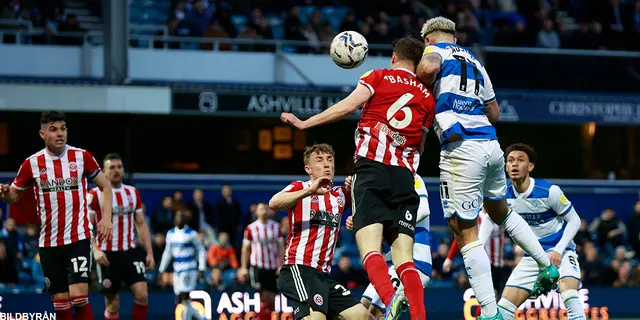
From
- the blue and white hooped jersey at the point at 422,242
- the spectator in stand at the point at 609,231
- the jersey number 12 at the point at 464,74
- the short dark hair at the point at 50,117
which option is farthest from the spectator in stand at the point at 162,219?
the jersey number 12 at the point at 464,74

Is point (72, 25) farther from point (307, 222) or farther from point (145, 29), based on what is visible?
point (307, 222)

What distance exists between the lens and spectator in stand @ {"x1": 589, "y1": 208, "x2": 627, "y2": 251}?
1989 centimetres

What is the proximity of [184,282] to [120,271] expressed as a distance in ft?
8.85

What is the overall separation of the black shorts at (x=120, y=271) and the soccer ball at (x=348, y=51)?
5.22 m

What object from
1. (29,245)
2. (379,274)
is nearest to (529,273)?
(379,274)

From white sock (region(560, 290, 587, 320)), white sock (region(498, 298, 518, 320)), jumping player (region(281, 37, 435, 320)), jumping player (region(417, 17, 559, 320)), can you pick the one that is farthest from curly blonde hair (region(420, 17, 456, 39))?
white sock (region(560, 290, 587, 320))

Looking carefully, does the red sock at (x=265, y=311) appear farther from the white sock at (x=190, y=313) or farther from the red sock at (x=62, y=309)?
the red sock at (x=62, y=309)

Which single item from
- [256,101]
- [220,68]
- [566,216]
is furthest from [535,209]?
[220,68]

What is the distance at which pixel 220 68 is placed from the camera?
19.9 meters

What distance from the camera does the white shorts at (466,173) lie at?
26.5 feet

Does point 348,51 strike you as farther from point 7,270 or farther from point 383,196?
point 7,270

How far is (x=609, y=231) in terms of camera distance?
65.4ft

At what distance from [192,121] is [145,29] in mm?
1978

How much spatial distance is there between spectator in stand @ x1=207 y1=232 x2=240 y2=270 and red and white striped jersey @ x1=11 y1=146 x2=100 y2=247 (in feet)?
23.8
